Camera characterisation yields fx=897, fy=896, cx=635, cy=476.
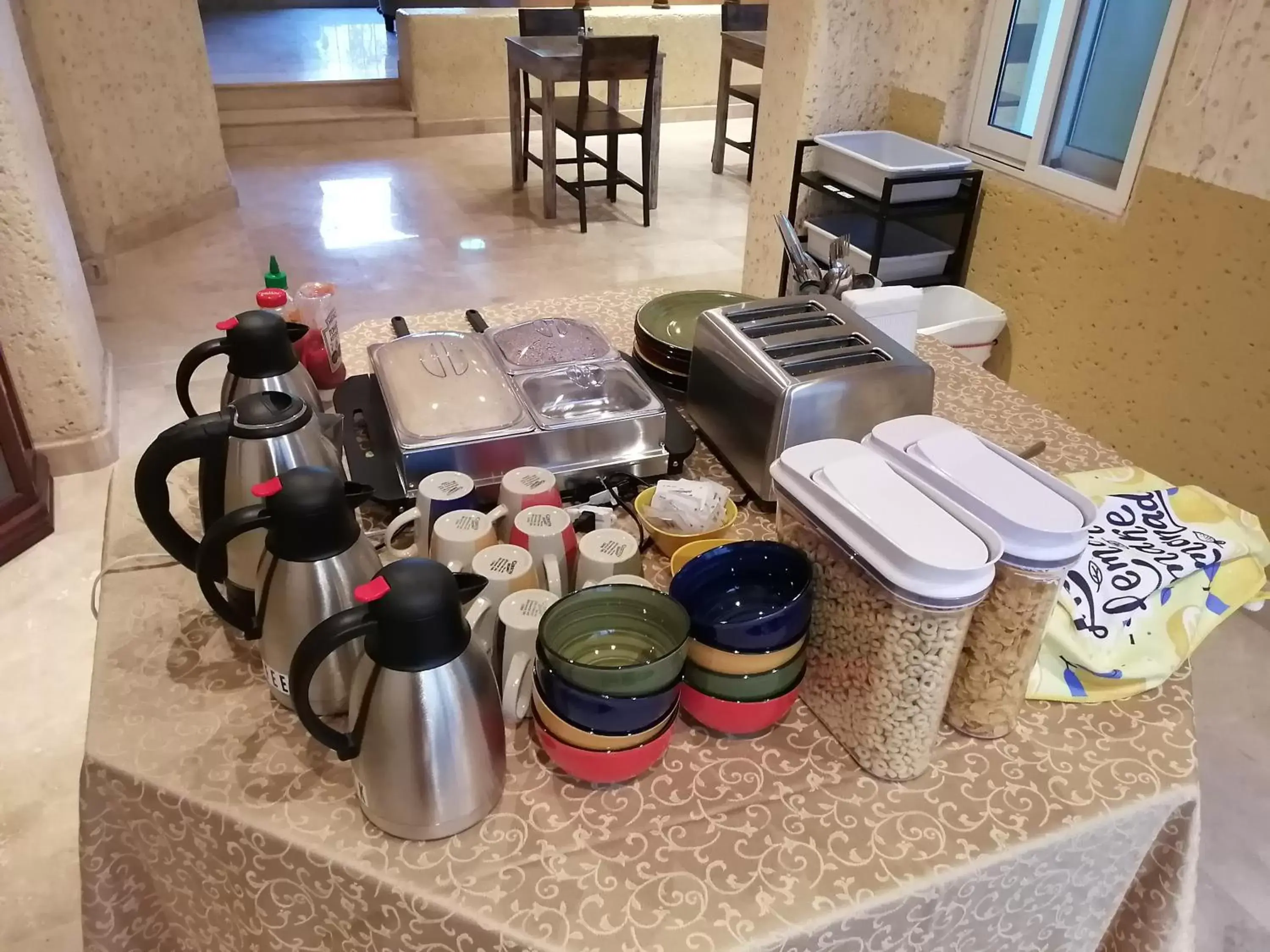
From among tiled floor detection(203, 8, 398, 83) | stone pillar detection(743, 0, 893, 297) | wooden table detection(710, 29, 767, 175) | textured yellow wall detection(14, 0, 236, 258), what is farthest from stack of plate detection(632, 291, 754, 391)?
tiled floor detection(203, 8, 398, 83)

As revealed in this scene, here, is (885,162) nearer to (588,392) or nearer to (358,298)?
(588,392)

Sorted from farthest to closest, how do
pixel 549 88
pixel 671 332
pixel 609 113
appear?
pixel 609 113, pixel 549 88, pixel 671 332

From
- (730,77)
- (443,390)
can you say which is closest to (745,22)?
(730,77)

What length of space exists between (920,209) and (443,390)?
5.76 ft

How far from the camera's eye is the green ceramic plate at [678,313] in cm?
137

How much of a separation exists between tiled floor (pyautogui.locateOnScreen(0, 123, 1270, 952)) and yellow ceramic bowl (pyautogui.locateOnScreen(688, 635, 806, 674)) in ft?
3.79

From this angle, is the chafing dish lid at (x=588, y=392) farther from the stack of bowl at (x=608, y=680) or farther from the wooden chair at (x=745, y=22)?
the wooden chair at (x=745, y=22)

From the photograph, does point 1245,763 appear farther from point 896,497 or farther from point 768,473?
point 896,497

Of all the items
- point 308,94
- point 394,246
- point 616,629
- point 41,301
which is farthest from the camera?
point 308,94

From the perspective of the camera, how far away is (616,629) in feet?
2.80

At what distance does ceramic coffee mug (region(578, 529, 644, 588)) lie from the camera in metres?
0.91

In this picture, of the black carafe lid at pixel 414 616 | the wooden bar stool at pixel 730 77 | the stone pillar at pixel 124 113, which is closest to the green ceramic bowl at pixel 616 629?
the black carafe lid at pixel 414 616

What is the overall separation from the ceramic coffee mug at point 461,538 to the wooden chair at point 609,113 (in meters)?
3.57

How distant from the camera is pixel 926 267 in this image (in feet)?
8.55
